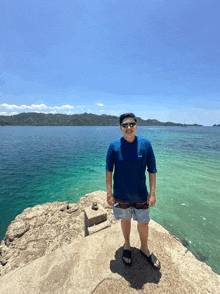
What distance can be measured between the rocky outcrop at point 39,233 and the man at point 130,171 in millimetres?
3261

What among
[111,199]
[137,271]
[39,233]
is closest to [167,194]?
[137,271]

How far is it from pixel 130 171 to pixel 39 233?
17.8 ft

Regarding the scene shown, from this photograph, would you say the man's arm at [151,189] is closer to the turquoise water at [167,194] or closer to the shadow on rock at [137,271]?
Answer: the shadow on rock at [137,271]

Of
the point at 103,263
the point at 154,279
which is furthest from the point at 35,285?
the point at 154,279

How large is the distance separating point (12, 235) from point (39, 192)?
252 inches

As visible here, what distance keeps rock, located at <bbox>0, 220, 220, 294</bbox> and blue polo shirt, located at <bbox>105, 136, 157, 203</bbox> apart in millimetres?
1665

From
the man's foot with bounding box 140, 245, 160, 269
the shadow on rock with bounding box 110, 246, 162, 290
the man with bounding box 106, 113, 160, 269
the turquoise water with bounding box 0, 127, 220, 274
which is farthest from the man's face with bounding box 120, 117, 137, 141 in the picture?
the turquoise water with bounding box 0, 127, 220, 274

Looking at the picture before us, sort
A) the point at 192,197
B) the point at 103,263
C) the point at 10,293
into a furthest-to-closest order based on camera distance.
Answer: the point at 192,197 < the point at 103,263 < the point at 10,293

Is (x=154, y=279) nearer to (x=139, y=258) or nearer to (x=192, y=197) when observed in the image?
(x=139, y=258)

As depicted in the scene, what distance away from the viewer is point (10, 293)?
8.23 ft

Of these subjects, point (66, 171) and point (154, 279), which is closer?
point (154, 279)

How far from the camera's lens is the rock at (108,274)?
2508mm

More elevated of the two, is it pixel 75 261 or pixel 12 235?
pixel 75 261

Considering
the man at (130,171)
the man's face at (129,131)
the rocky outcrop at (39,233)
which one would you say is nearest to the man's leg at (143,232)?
the man at (130,171)
